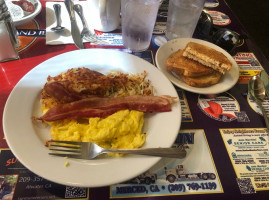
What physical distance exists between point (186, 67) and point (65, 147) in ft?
2.96

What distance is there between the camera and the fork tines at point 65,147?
87cm

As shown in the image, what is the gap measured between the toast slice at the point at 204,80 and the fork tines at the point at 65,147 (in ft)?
2.67

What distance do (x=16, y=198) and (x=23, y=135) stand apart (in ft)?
0.85

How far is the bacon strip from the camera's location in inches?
40.5

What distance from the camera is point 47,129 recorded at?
3.32 ft

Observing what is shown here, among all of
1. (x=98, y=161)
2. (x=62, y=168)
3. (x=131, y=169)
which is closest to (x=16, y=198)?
(x=62, y=168)

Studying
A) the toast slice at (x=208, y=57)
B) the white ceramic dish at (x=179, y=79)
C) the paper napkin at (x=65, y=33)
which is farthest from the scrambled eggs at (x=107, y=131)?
the paper napkin at (x=65, y=33)

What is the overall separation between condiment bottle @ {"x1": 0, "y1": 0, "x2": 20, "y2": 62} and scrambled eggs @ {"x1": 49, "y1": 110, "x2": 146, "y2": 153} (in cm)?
69

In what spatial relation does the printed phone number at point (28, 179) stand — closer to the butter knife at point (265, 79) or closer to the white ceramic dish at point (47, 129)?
the white ceramic dish at point (47, 129)

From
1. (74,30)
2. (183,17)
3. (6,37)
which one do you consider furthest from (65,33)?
(183,17)

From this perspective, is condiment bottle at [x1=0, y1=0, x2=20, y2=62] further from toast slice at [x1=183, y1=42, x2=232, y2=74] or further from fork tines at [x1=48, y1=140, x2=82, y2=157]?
toast slice at [x1=183, y1=42, x2=232, y2=74]

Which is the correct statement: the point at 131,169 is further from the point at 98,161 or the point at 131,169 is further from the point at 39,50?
the point at 39,50

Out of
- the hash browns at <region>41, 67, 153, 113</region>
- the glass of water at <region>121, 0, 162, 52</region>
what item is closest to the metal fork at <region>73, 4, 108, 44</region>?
the glass of water at <region>121, 0, 162, 52</region>

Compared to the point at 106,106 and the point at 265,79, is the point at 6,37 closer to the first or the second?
the point at 106,106
